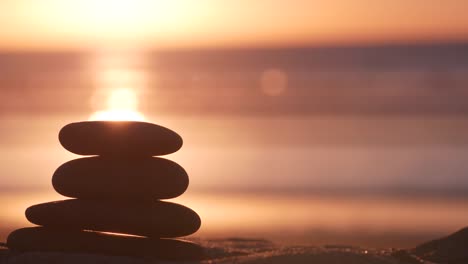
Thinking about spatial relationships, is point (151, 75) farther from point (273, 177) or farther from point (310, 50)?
A: point (273, 177)

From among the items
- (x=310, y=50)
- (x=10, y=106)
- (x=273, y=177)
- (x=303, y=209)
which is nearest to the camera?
(x=303, y=209)

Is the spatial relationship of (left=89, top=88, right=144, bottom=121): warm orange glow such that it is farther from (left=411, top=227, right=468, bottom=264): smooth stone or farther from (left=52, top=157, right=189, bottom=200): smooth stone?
(left=411, top=227, right=468, bottom=264): smooth stone

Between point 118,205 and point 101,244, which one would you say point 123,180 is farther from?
point 101,244

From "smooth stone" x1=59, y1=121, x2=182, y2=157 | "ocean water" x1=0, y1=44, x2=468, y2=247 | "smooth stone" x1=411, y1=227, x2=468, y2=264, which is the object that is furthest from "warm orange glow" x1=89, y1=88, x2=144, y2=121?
"smooth stone" x1=411, y1=227, x2=468, y2=264

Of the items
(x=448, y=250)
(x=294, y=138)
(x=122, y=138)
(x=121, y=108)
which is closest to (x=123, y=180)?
(x=122, y=138)

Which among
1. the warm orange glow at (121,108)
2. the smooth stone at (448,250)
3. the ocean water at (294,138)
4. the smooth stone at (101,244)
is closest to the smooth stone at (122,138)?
the smooth stone at (101,244)

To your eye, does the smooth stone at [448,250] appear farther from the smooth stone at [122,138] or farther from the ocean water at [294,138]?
the ocean water at [294,138]

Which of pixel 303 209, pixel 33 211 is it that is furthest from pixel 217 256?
pixel 303 209
